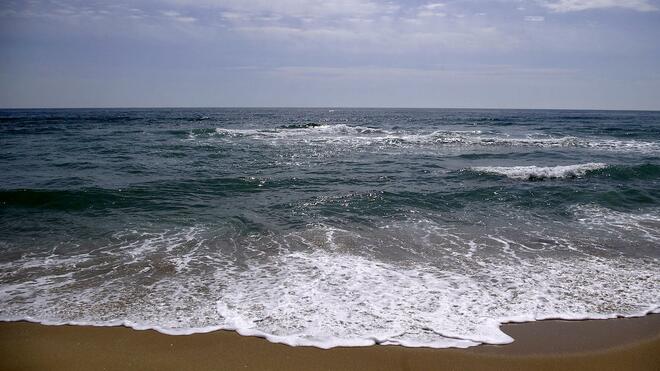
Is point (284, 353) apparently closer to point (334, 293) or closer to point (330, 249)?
point (334, 293)

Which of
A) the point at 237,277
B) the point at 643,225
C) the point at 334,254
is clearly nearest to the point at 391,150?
the point at 643,225

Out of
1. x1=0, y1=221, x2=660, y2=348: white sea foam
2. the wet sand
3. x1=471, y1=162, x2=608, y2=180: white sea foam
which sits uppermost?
x1=471, y1=162, x2=608, y2=180: white sea foam

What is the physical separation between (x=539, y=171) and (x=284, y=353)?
13.1m

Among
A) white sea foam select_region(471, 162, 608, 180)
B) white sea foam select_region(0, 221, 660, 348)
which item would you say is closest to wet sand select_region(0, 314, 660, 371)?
white sea foam select_region(0, 221, 660, 348)

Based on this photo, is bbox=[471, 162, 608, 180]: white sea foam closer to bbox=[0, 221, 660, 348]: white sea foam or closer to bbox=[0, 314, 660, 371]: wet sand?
bbox=[0, 221, 660, 348]: white sea foam

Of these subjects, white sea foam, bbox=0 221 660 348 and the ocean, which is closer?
white sea foam, bbox=0 221 660 348

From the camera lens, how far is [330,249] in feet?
23.5

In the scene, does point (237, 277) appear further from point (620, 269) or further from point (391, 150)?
point (391, 150)

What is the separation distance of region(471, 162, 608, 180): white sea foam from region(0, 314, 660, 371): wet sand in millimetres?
10059

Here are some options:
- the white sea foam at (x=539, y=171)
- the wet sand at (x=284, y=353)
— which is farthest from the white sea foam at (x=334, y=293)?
the white sea foam at (x=539, y=171)

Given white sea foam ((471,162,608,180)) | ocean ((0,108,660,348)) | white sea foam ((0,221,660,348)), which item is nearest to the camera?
white sea foam ((0,221,660,348))

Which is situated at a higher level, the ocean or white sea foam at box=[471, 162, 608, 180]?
white sea foam at box=[471, 162, 608, 180]

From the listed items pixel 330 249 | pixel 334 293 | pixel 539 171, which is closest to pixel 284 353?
pixel 334 293

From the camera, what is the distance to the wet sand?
3.91m
